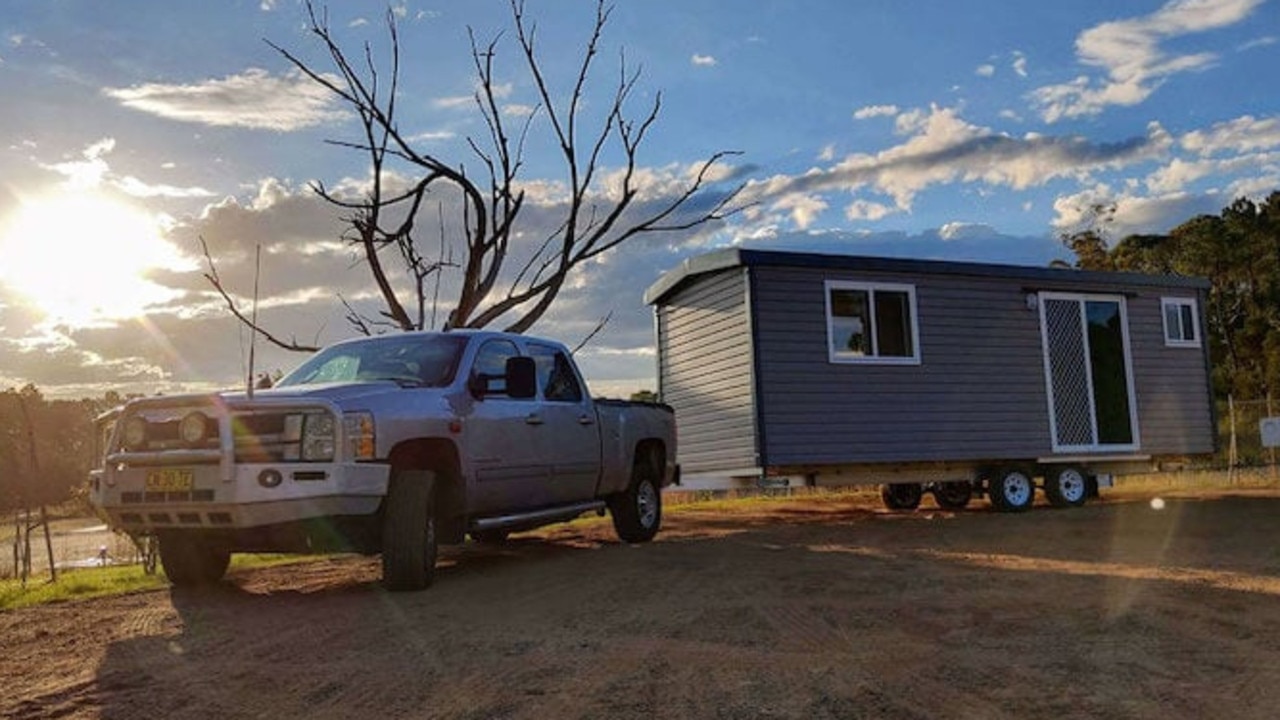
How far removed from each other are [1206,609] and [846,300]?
826 centimetres

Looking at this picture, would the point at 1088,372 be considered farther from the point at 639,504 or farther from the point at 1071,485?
the point at 639,504

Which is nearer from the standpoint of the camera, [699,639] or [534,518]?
[699,639]

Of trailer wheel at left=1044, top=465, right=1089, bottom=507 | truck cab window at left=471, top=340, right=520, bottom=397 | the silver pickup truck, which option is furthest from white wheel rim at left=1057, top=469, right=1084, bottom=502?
truck cab window at left=471, top=340, right=520, bottom=397

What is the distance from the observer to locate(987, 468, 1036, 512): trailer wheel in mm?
14539

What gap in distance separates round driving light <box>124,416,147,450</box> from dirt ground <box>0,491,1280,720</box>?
3.67 feet

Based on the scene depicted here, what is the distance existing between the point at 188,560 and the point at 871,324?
930 cm

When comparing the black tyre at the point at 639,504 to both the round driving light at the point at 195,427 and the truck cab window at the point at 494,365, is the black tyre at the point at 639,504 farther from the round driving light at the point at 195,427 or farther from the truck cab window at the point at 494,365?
the round driving light at the point at 195,427

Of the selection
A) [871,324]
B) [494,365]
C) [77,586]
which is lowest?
[77,586]

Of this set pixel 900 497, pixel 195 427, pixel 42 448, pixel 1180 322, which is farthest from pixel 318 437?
pixel 42 448

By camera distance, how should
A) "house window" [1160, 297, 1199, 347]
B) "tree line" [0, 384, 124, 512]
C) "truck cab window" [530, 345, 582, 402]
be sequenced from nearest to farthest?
"truck cab window" [530, 345, 582, 402]
"tree line" [0, 384, 124, 512]
"house window" [1160, 297, 1199, 347]

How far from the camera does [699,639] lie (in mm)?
5188

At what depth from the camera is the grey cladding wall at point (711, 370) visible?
13430mm

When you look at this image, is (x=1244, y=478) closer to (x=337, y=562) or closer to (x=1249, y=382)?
(x=337, y=562)

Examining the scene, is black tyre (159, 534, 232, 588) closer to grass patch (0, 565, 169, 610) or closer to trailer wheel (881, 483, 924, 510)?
grass patch (0, 565, 169, 610)
